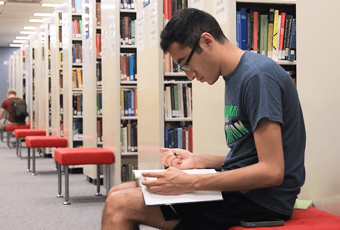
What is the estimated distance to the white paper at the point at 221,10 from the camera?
2236mm

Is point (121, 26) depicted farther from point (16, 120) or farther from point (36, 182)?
point (16, 120)

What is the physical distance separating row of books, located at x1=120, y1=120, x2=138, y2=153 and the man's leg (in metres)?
3.09

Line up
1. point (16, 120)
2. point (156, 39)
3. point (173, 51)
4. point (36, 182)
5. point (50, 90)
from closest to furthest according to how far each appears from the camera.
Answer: point (173, 51), point (156, 39), point (36, 182), point (50, 90), point (16, 120)

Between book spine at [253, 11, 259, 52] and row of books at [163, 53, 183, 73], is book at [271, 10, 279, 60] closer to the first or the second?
book spine at [253, 11, 259, 52]

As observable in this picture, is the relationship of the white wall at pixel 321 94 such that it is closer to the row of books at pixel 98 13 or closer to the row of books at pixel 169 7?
the row of books at pixel 169 7

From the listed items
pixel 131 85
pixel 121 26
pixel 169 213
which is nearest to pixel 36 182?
pixel 131 85

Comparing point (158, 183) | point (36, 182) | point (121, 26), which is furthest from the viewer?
point (36, 182)

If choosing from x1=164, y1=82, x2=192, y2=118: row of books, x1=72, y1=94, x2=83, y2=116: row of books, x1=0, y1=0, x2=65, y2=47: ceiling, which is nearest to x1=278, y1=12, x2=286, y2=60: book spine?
x1=164, y1=82, x2=192, y2=118: row of books

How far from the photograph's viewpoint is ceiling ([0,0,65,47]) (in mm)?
10797

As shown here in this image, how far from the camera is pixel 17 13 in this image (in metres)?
12.0

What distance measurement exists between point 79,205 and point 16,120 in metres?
6.56

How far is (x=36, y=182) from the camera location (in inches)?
222

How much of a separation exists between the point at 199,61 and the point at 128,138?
312 centimetres

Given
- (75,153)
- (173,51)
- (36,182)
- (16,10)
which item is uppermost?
(16,10)
